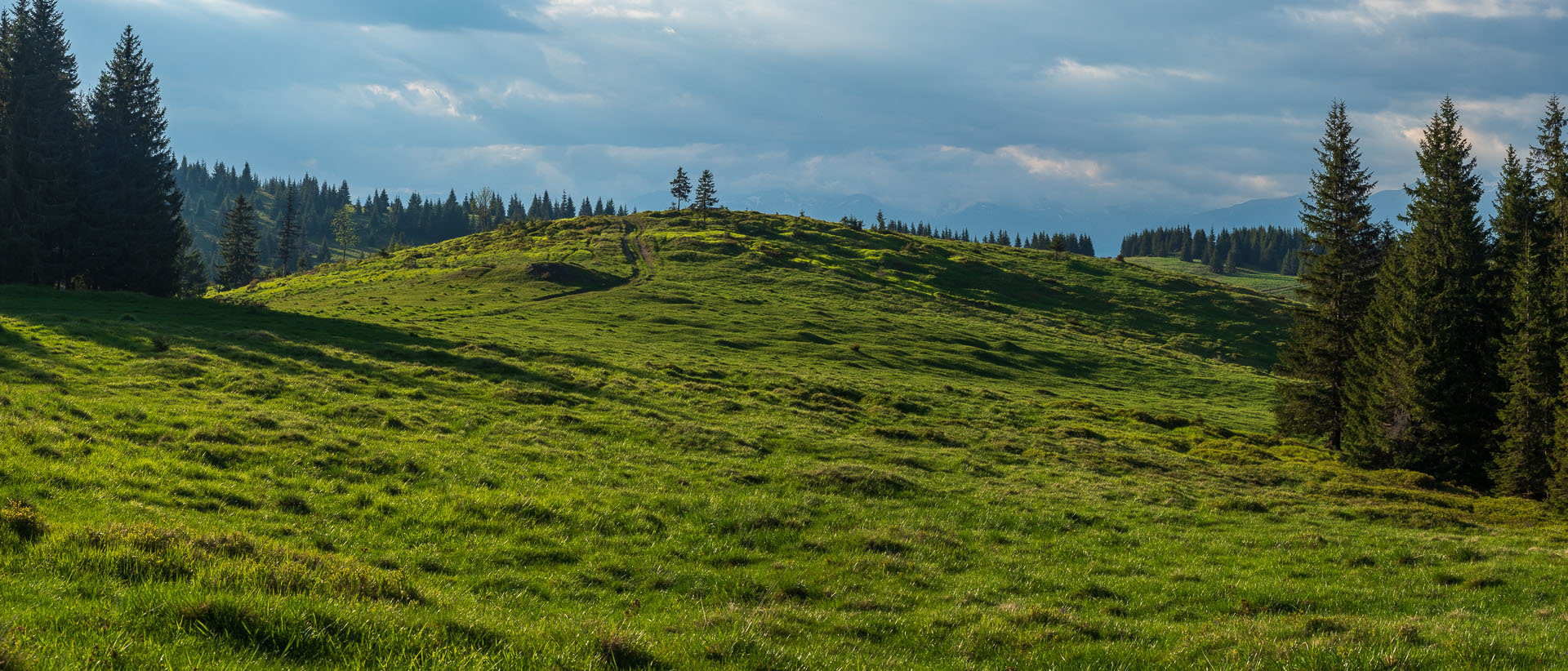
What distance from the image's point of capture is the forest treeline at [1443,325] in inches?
1245

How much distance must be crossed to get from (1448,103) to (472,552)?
6107cm

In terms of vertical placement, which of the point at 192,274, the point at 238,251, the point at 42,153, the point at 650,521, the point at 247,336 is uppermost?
the point at 42,153

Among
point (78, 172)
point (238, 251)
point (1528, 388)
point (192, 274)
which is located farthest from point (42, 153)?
point (1528, 388)

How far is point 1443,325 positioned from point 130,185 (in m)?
98.2

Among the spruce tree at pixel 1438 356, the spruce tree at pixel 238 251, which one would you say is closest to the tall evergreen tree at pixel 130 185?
the spruce tree at pixel 238 251

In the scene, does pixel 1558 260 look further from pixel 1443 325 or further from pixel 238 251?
pixel 238 251

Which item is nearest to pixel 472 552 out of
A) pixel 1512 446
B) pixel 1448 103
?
pixel 1512 446

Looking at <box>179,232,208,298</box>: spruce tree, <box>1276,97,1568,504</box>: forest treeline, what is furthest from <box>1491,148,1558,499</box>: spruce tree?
<box>179,232,208,298</box>: spruce tree

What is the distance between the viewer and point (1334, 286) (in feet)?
164

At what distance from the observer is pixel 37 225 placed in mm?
58844

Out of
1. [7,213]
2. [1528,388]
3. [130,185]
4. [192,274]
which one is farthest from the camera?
[192,274]

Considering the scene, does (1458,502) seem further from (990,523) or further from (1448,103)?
(1448,103)

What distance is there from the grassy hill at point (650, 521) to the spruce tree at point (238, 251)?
84.1 metres

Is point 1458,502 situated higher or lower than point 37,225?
lower
